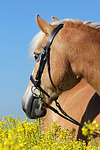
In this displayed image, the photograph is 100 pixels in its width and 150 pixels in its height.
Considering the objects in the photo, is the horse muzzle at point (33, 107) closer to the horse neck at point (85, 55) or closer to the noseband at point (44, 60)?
the noseband at point (44, 60)

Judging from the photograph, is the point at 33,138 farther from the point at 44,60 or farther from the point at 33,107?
the point at 44,60

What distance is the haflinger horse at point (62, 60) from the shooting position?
3.31 meters

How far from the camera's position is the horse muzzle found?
3844mm

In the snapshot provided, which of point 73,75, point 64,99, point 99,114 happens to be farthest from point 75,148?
point 64,99

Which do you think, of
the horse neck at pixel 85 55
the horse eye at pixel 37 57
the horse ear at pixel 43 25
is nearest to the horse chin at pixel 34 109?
the horse eye at pixel 37 57

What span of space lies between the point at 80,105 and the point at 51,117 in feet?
4.90

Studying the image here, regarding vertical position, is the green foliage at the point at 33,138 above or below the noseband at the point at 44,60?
below

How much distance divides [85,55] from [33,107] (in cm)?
124

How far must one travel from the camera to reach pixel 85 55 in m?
3.30

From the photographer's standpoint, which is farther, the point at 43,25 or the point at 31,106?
the point at 31,106

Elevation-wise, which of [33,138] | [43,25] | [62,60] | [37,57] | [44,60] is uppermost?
[43,25]

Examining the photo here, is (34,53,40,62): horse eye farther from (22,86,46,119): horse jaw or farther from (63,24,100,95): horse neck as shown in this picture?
(63,24,100,95): horse neck

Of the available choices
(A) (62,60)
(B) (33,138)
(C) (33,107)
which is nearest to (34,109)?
(C) (33,107)

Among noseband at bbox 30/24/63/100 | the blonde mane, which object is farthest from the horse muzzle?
the blonde mane
